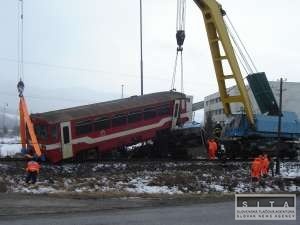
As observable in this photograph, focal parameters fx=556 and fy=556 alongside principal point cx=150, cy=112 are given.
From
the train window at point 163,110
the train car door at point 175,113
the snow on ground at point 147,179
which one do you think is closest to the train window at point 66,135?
the snow on ground at point 147,179

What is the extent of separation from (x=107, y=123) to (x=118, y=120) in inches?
29.7

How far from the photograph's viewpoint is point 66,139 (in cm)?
2769

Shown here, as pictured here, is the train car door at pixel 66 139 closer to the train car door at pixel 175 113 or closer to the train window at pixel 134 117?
the train window at pixel 134 117

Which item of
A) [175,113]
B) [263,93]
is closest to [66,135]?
[175,113]

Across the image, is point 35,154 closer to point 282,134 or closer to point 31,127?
point 31,127

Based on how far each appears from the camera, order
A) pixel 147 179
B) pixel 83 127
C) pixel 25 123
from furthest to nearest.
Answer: pixel 83 127
pixel 25 123
pixel 147 179

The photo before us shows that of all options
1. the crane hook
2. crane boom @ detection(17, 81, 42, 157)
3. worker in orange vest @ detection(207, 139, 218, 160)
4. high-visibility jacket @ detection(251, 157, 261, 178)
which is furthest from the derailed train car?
high-visibility jacket @ detection(251, 157, 261, 178)

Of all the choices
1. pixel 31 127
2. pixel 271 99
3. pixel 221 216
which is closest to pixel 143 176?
pixel 31 127

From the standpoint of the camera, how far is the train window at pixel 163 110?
31766mm

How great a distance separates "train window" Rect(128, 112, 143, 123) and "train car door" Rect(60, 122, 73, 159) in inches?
159

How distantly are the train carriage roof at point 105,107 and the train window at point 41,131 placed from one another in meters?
0.41

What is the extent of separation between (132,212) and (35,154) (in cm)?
1456

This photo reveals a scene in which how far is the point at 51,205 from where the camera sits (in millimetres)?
14328

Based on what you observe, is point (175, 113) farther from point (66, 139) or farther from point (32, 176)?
point (32, 176)
